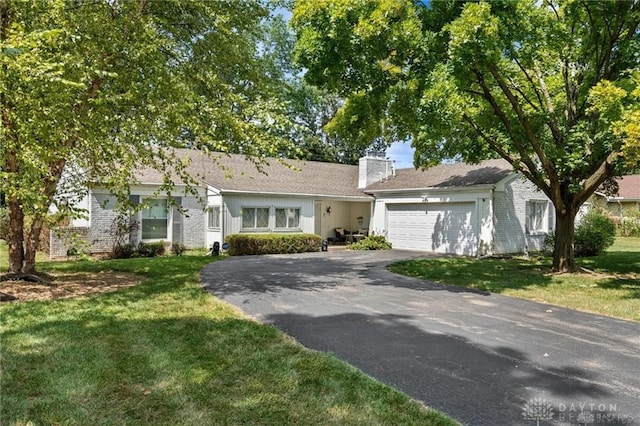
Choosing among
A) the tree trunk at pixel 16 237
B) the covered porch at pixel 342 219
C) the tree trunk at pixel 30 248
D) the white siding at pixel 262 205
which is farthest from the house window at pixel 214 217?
the tree trunk at pixel 16 237

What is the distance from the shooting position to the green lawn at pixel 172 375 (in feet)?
12.0

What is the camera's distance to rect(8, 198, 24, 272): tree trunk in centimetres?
967

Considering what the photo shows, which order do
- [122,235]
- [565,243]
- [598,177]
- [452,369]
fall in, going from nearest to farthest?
[452,369]
[598,177]
[565,243]
[122,235]

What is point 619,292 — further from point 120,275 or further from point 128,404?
point 120,275

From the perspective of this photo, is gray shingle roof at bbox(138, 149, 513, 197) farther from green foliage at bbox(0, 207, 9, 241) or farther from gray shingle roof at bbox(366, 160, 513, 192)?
green foliage at bbox(0, 207, 9, 241)

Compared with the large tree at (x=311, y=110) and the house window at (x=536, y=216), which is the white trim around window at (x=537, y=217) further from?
the large tree at (x=311, y=110)

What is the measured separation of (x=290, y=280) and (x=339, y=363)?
20.0 feet

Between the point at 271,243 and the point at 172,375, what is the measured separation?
541 inches

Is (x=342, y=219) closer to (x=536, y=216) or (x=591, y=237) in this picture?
(x=536, y=216)

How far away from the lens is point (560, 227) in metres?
13.0

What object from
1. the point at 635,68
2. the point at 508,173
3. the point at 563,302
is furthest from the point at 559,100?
the point at 563,302

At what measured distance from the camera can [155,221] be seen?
711 inches

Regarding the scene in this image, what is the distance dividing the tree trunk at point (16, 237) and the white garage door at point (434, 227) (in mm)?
15162

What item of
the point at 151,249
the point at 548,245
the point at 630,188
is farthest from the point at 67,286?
the point at 630,188
